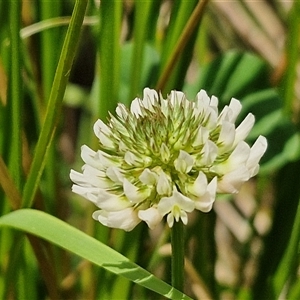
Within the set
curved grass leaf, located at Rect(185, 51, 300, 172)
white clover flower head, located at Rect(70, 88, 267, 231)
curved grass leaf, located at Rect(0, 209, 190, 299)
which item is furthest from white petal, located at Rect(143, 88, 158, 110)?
curved grass leaf, located at Rect(185, 51, 300, 172)

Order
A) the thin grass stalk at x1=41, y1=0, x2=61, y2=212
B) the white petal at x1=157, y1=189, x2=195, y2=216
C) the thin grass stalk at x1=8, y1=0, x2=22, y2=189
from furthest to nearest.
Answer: the thin grass stalk at x1=41, y1=0, x2=61, y2=212, the thin grass stalk at x1=8, y1=0, x2=22, y2=189, the white petal at x1=157, y1=189, x2=195, y2=216

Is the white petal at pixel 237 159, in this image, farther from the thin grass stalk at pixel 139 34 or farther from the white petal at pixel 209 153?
the thin grass stalk at pixel 139 34

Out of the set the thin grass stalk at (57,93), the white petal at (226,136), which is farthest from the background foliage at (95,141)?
the white petal at (226,136)

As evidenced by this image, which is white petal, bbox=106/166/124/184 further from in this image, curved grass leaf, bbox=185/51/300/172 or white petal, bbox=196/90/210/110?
curved grass leaf, bbox=185/51/300/172

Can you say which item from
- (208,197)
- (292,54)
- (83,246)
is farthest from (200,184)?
(292,54)

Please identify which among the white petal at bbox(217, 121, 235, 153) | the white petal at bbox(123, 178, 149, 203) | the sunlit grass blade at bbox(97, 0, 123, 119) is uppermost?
the sunlit grass blade at bbox(97, 0, 123, 119)

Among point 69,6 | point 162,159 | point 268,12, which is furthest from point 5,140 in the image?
point 268,12
